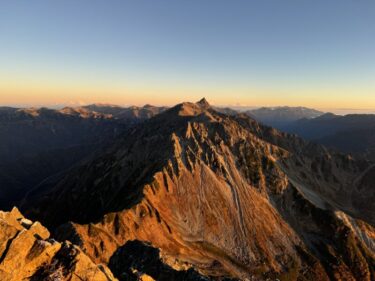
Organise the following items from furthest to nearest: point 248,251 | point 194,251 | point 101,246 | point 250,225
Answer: point 250,225 < point 248,251 < point 194,251 < point 101,246

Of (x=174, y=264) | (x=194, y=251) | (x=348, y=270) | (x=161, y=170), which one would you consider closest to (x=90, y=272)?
(x=174, y=264)

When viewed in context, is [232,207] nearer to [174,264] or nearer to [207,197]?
[207,197]

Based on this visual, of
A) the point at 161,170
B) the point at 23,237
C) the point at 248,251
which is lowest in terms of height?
the point at 248,251

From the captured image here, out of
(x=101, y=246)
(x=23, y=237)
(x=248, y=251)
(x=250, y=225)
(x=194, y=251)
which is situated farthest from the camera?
(x=250, y=225)

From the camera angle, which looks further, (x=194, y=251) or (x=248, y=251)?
(x=248, y=251)


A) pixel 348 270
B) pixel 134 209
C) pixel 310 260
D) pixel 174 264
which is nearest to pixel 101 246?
pixel 134 209

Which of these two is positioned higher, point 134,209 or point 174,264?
point 174,264

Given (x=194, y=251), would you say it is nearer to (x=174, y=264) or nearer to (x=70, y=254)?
(x=174, y=264)
